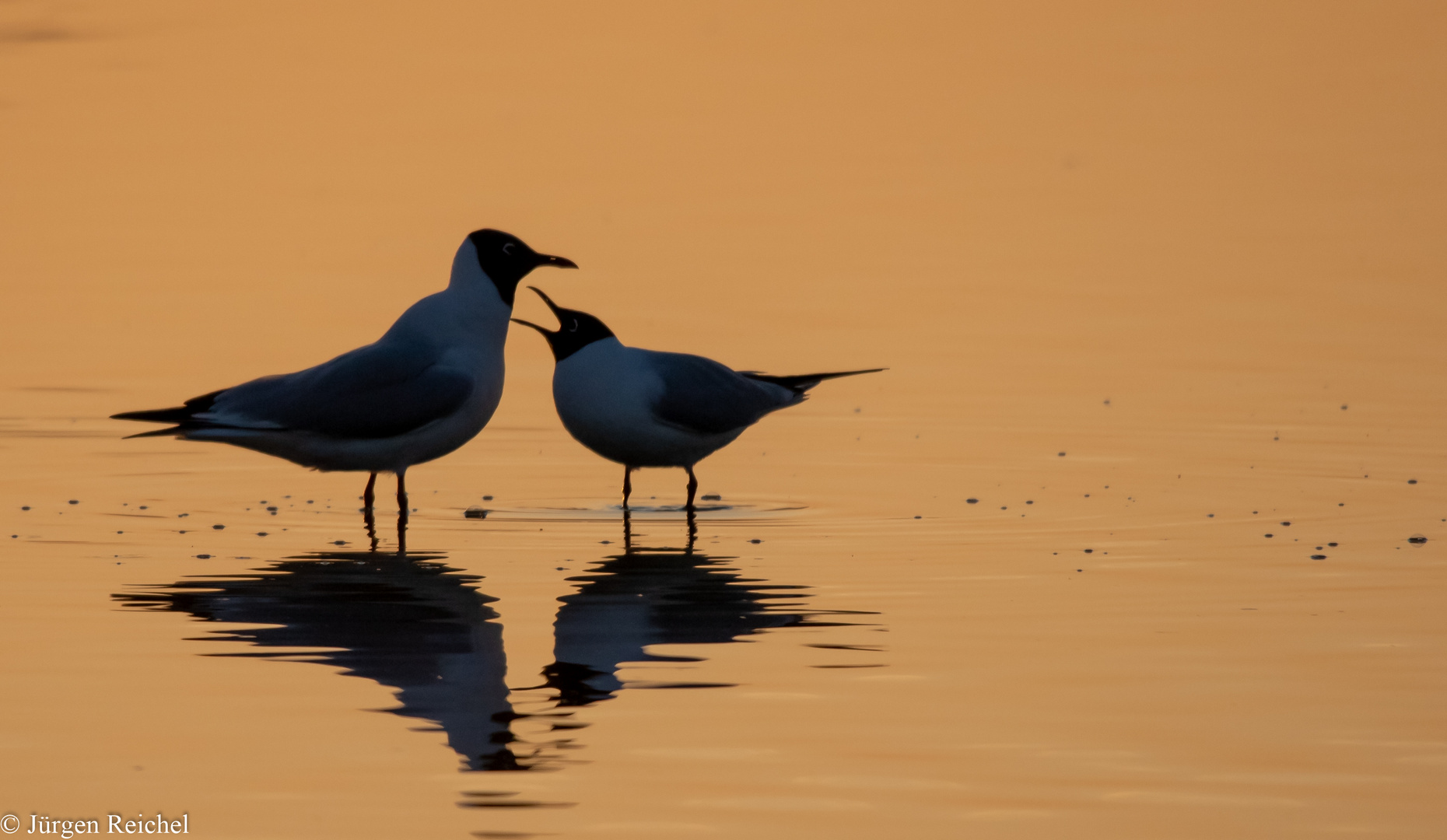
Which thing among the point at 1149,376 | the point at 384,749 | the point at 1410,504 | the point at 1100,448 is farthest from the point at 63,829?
the point at 1149,376

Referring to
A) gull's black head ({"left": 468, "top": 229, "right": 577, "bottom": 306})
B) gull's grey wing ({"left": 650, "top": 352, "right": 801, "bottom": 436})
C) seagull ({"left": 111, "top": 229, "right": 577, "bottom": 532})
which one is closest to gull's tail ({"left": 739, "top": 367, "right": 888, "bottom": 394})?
gull's grey wing ({"left": 650, "top": 352, "right": 801, "bottom": 436})

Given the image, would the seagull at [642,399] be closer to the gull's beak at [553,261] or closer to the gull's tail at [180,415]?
the gull's beak at [553,261]

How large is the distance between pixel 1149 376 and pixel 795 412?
2.67 m

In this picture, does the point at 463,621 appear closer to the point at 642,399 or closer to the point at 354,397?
the point at 354,397

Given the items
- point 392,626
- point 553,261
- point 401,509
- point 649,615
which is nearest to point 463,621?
point 392,626

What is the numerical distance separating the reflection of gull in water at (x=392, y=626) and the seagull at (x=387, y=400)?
0.92 meters

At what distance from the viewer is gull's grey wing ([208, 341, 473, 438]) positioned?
9109mm

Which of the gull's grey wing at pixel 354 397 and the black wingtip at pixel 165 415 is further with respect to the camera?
the gull's grey wing at pixel 354 397

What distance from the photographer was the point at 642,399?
33.2ft

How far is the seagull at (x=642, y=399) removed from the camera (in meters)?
10.1

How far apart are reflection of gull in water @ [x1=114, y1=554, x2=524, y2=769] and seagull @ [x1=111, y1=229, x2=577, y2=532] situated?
923 mm

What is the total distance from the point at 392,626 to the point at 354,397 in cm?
255

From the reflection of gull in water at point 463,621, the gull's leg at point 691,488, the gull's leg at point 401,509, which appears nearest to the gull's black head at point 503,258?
the gull's leg at point 401,509

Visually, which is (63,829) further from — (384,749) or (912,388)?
(912,388)
